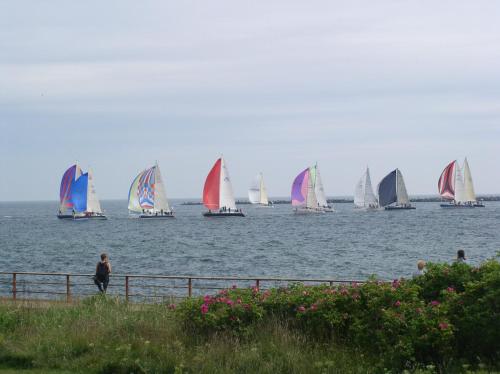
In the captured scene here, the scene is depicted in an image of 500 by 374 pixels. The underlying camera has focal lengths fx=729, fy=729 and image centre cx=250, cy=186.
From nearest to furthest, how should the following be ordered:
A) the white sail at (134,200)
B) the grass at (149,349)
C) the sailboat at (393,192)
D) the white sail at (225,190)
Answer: the grass at (149,349)
the white sail at (225,190)
the white sail at (134,200)
the sailboat at (393,192)

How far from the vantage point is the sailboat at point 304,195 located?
117594 millimetres

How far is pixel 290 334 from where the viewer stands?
39.0ft

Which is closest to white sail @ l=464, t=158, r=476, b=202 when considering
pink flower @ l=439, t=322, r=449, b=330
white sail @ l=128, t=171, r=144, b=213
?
white sail @ l=128, t=171, r=144, b=213

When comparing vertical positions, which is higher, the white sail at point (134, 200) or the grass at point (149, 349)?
the white sail at point (134, 200)

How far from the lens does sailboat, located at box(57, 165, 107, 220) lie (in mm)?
105812

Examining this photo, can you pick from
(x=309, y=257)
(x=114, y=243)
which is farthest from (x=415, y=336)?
(x=114, y=243)

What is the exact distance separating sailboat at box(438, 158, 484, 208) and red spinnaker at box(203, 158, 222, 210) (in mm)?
46006

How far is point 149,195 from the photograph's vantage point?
10906 centimetres

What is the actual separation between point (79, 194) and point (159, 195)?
39.6 ft

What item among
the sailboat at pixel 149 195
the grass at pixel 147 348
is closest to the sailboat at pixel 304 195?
the sailboat at pixel 149 195

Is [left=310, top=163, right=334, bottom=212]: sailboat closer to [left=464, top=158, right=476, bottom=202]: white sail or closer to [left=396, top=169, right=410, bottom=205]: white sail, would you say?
[left=396, top=169, right=410, bottom=205]: white sail

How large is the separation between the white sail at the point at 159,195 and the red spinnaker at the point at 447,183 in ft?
168

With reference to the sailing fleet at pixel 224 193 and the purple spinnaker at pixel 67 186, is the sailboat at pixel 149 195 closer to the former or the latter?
the sailing fleet at pixel 224 193

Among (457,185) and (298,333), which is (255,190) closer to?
(457,185)
